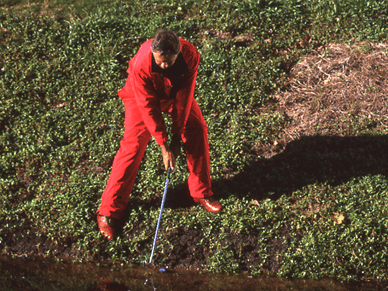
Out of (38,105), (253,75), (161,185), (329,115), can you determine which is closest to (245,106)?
(253,75)

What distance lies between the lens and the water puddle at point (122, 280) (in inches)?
152

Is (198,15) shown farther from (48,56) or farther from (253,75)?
(48,56)

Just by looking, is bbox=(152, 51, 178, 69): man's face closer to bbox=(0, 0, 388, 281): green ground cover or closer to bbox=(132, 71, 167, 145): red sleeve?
bbox=(132, 71, 167, 145): red sleeve

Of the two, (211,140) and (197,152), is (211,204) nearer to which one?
(197,152)

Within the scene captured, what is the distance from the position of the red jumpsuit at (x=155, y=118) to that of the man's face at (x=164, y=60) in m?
0.10

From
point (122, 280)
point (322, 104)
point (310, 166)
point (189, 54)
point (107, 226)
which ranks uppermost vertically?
point (189, 54)

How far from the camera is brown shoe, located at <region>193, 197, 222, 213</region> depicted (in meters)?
4.46

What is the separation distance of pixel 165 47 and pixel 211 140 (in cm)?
215

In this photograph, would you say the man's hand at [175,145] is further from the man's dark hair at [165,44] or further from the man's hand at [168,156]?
the man's dark hair at [165,44]

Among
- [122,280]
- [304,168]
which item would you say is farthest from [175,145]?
[304,168]

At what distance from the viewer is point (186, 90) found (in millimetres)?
3830

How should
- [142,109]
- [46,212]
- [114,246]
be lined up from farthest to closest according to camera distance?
1. [46,212]
2. [114,246]
3. [142,109]

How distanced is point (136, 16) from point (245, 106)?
2.79 meters

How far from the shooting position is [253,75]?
234 inches
